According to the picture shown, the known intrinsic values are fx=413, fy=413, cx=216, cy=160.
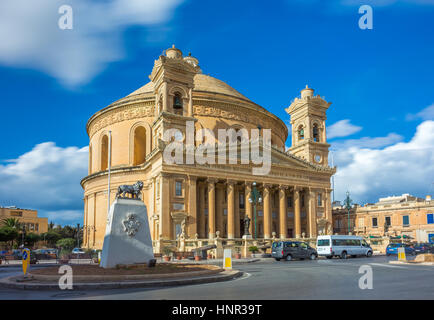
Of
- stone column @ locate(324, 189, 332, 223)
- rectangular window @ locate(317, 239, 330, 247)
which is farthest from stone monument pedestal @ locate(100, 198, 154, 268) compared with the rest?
stone column @ locate(324, 189, 332, 223)

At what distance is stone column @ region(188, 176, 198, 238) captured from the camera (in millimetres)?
41259

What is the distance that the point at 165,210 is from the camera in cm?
3997

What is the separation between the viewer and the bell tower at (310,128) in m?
55.4

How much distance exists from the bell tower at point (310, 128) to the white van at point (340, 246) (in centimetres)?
1982

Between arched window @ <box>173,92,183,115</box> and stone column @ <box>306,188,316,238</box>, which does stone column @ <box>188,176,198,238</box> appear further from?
stone column @ <box>306,188,316,238</box>

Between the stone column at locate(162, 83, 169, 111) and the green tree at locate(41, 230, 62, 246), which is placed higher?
the stone column at locate(162, 83, 169, 111)

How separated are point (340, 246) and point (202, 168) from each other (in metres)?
15.7

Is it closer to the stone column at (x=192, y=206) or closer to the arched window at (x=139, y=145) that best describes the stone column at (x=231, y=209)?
the stone column at (x=192, y=206)

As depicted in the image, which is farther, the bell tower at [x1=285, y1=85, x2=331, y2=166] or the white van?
the bell tower at [x1=285, y1=85, x2=331, y2=166]

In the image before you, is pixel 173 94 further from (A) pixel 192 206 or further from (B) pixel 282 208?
(B) pixel 282 208

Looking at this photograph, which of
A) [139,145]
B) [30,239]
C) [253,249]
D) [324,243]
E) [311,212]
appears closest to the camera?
[324,243]

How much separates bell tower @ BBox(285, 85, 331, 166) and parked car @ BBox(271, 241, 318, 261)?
22.8 m

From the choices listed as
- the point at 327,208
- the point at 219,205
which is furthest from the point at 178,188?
the point at 327,208
